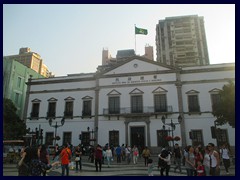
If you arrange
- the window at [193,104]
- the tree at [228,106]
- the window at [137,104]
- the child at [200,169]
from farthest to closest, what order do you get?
1. the window at [137,104]
2. the window at [193,104]
3. the tree at [228,106]
4. the child at [200,169]

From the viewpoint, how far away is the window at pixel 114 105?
2567cm

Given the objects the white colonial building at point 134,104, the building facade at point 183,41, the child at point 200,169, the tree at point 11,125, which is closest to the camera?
the child at point 200,169

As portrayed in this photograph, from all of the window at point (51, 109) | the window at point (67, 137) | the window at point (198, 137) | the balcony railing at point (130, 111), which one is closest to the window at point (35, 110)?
the window at point (51, 109)

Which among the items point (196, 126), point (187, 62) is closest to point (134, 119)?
point (196, 126)

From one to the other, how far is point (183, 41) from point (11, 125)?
180 feet

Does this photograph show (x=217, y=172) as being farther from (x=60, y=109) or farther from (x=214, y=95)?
(x=60, y=109)

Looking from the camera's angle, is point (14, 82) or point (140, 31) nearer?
point (140, 31)

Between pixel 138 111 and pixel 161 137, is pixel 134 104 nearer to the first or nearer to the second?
pixel 138 111

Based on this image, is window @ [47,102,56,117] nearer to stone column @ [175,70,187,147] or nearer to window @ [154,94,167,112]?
window @ [154,94,167,112]

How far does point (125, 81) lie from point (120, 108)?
12.0 feet

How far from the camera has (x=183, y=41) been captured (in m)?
62.3

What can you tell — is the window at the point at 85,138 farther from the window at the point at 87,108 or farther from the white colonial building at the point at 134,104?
the window at the point at 87,108

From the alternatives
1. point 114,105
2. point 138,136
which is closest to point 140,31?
point 114,105

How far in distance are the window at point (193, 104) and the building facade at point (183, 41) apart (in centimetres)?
3655
